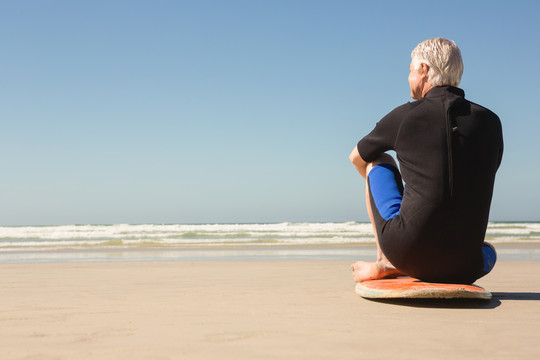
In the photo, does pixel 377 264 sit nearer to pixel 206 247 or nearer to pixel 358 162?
pixel 358 162

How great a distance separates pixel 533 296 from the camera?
342 centimetres

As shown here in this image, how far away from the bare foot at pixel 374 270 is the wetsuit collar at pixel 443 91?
107 centimetres

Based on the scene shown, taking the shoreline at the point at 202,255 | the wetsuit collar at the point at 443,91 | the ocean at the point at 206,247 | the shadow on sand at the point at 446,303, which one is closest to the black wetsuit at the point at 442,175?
the wetsuit collar at the point at 443,91

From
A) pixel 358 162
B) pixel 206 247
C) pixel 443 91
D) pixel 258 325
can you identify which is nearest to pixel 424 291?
pixel 358 162

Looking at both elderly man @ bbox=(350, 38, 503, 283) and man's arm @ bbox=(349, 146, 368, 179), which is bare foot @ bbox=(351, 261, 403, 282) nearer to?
elderly man @ bbox=(350, 38, 503, 283)

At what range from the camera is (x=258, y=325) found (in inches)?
92.7

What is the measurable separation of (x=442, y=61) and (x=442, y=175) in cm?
68

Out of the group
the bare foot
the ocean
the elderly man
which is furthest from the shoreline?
the elderly man

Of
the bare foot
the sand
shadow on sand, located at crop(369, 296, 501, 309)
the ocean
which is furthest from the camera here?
the ocean

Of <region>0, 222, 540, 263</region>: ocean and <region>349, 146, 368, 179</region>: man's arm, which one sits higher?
<region>349, 146, 368, 179</region>: man's arm

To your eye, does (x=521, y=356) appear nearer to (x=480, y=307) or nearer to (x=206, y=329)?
(x=480, y=307)

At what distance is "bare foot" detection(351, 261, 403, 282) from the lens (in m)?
3.05

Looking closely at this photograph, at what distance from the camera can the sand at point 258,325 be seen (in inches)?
73.9

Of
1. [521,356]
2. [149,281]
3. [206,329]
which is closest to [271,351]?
[206,329]
